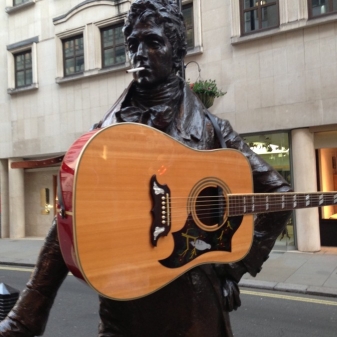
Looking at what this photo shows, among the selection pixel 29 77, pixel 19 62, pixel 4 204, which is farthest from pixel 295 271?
pixel 19 62

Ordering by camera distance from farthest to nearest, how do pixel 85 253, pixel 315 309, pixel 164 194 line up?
pixel 315 309, pixel 164 194, pixel 85 253

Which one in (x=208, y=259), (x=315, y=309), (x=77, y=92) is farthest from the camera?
(x=77, y=92)

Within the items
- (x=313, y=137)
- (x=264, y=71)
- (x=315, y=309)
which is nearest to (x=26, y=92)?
(x=264, y=71)

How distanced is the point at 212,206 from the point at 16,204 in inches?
601

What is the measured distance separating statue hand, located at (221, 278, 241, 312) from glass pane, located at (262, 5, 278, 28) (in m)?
10.5

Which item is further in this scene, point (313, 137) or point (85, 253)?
point (313, 137)

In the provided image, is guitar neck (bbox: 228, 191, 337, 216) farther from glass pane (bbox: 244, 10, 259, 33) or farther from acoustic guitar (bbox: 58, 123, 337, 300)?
glass pane (bbox: 244, 10, 259, 33)

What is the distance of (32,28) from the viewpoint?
15.3 metres

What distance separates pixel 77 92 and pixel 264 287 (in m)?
9.31

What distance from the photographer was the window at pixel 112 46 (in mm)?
13477

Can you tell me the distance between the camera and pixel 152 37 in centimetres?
155

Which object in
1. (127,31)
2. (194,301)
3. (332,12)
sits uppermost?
(332,12)

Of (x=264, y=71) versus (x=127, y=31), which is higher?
(x=264, y=71)

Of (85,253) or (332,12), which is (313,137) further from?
(85,253)
